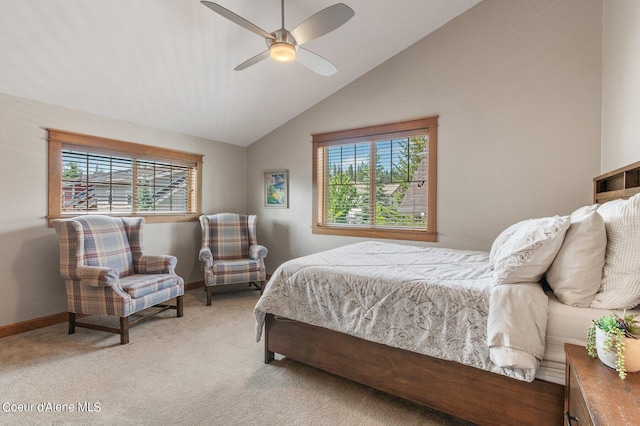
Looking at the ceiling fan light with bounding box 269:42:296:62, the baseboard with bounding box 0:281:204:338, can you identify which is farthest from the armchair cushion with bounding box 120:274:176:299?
the ceiling fan light with bounding box 269:42:296:62

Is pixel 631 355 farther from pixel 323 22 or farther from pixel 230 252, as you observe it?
pixel 230 252

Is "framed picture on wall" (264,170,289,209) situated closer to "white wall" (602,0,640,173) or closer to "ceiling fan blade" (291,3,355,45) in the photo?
"ceiling fan blade" (291,3,355,45)

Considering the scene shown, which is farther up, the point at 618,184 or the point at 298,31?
the point at 298,31

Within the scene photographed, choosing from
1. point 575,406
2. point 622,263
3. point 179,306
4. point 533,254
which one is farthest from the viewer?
point 179,306

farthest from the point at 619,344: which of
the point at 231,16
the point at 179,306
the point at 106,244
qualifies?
the point at 106,244

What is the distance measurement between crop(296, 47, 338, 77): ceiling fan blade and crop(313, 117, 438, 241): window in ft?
4.33

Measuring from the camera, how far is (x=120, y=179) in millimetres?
3697

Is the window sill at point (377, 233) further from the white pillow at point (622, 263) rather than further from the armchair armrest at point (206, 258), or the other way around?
the white pillow at point (622, 263)

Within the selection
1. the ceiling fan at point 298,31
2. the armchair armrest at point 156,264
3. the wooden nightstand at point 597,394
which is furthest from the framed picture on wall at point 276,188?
the wooden nightstand at point 597,394

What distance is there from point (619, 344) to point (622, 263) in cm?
47

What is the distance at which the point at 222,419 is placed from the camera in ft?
5.72

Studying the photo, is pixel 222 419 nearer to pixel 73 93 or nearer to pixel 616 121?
pixel 73 93

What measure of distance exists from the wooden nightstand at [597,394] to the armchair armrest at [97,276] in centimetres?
314

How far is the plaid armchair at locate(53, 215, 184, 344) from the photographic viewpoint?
2654 millimetres
